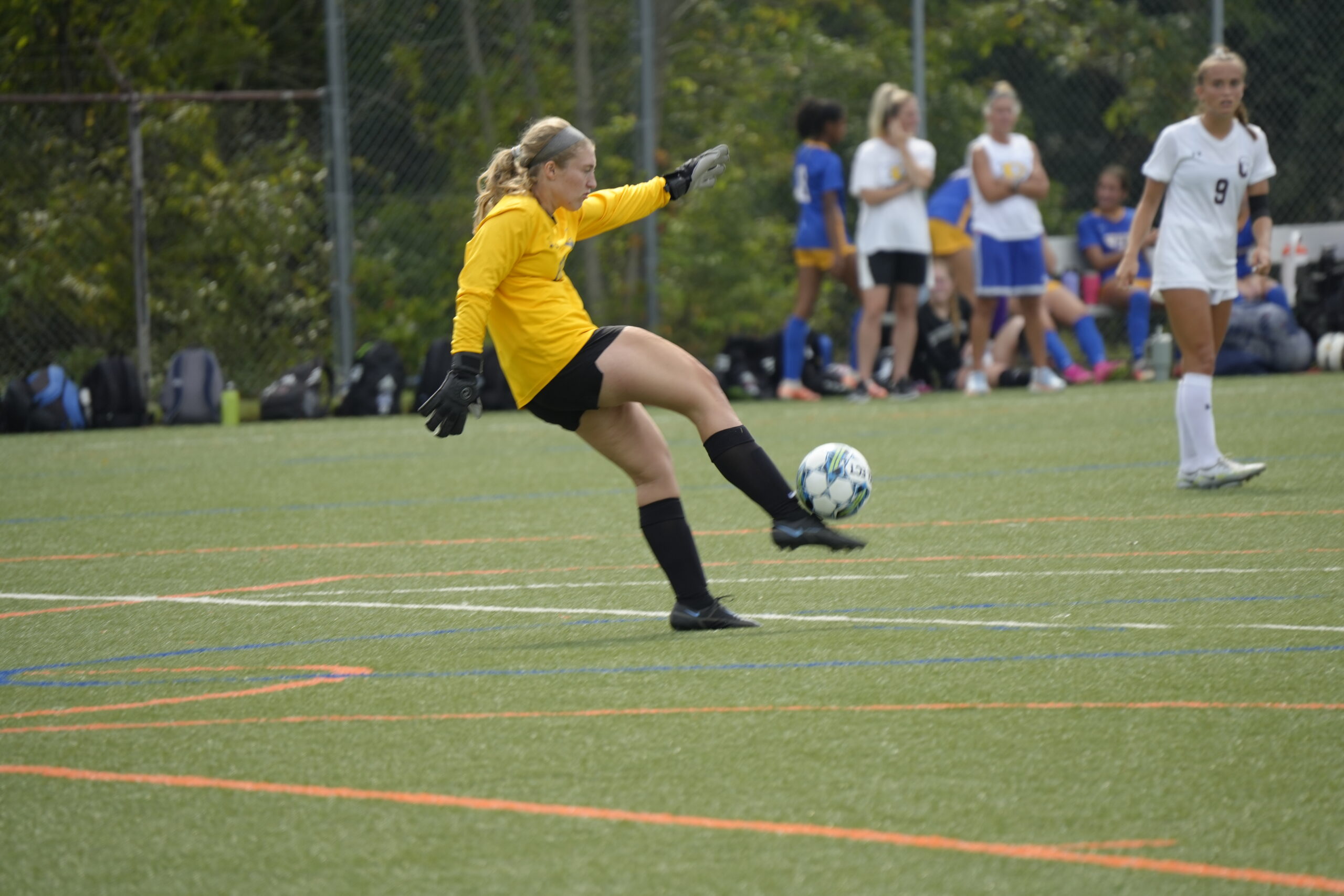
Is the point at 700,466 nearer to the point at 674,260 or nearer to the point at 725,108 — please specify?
the point at 674,260

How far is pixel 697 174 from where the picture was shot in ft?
20.2

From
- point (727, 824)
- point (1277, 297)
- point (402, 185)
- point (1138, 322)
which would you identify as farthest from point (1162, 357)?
point (727, 824)

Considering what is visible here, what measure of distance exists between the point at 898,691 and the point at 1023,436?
7.24 metres

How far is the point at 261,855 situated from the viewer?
3203mm

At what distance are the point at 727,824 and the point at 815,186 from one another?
12.1m

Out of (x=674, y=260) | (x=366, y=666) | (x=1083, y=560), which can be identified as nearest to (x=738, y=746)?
(x=366, y=666)

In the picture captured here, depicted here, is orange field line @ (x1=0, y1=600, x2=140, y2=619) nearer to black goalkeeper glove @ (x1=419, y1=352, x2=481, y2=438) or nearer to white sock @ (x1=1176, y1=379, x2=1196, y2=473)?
black goalkeeper glove @ (x1=419, y1=352, x2=481, y2=438)

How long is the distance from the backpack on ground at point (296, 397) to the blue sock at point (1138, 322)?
731 centimetres

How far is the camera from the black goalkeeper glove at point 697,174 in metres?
6.10

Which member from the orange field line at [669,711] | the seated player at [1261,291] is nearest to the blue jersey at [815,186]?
the seated player at [1261,291]

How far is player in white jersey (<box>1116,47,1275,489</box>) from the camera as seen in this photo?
324 inches

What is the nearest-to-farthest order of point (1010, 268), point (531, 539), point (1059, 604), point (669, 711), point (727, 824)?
1. point (727, 824)
2. point (669, 711)
3. point (1059, 604)
4. point (531, 539)
5. point (1010, 268)

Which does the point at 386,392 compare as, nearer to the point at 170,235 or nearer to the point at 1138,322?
the point at 170,235

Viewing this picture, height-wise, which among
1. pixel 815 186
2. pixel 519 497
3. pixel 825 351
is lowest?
pixel 519 497
